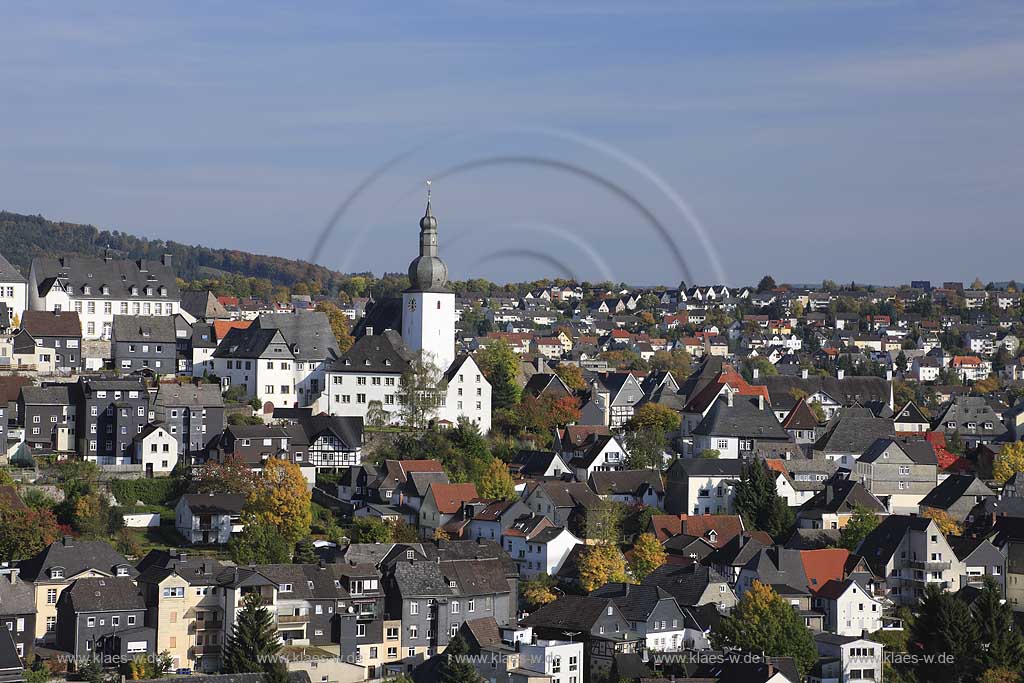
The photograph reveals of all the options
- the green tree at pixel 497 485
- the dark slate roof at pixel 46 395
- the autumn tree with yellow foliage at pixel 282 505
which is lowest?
the autumn tree with yellow foliage at pixel 282 505

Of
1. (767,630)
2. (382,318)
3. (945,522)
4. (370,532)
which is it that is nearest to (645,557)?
(767,630)

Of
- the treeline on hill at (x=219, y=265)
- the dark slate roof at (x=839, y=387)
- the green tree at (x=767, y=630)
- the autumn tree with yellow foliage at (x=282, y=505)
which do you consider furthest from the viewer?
the treeline on hill at (x=219, y=265)

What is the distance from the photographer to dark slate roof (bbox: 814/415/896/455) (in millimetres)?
69500

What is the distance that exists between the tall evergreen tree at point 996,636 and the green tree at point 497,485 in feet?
55.1

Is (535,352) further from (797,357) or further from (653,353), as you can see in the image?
(797,357)

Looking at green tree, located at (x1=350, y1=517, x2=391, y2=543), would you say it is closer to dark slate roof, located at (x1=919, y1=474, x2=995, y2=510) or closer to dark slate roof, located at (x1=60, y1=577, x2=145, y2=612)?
dark slate roof, located at (x1=60, y1=577, x2=145, y2=612)

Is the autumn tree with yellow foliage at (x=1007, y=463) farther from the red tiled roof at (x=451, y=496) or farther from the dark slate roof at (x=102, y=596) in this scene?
the dark slate roof at (x=102, y=596)

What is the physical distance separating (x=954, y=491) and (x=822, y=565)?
12.2 m

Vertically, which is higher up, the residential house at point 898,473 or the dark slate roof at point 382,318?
the dark slate roof at point 382,318

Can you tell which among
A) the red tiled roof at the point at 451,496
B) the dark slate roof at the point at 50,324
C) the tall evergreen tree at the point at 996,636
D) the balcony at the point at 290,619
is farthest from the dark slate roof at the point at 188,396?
the tall evergreen tree at the point at 996,636

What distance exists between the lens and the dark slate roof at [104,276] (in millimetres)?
72562

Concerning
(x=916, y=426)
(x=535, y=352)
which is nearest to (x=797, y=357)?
(x=535, y=352)

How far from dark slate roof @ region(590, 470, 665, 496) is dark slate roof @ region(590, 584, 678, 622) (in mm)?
10510

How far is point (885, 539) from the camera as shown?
5691cm
